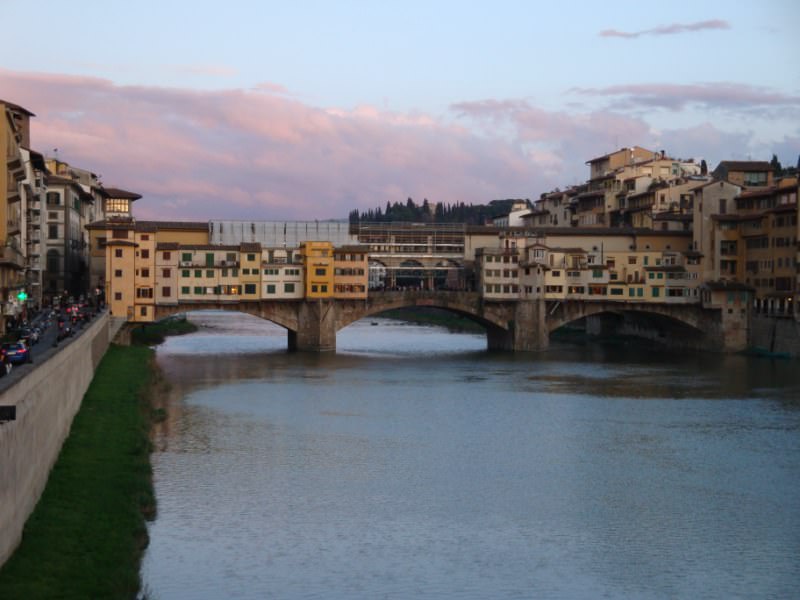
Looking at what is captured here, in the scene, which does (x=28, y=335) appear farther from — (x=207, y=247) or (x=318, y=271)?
(x=318, y=271)

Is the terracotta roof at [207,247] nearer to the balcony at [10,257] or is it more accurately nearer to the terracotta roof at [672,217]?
the balcony at [10,257]

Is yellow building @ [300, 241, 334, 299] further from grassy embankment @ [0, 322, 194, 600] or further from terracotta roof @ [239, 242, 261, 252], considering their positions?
grassy embankment @ [0, 322, 194, 600]

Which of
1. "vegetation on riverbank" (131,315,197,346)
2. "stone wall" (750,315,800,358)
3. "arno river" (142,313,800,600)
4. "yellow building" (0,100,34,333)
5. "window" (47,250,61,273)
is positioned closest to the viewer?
"arno river" (142,313,800,600)

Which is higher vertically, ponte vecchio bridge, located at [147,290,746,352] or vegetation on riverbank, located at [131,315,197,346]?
ponte vecchio bridge, located at [147,290,746,352]

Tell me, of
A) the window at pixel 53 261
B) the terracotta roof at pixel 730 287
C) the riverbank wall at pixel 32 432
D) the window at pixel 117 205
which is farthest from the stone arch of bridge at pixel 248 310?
the riverbank wall at pixel 32 432

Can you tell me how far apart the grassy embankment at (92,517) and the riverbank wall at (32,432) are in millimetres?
303

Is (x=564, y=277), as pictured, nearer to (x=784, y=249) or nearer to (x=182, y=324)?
(x=784, y=249)

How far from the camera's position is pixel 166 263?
5675cm

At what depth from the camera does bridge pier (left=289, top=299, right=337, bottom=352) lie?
194 feet

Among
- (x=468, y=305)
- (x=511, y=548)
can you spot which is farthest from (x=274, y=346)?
(x=511, y=548)

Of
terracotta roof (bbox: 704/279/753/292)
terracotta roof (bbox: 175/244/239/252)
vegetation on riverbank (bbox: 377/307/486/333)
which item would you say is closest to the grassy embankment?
terracotta roof (bbox: 175/244/239/252)

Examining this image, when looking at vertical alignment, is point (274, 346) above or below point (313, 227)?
below

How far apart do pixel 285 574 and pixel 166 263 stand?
3981 centimetres

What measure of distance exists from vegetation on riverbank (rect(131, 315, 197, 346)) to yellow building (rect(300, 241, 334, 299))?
32.6 feet
